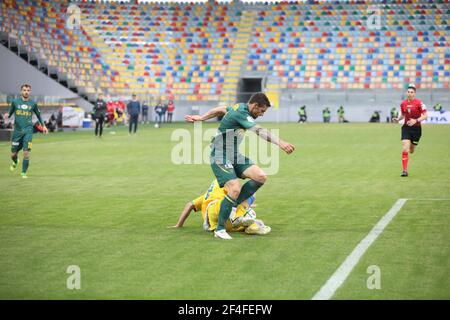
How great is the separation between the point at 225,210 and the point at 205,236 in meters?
0.45

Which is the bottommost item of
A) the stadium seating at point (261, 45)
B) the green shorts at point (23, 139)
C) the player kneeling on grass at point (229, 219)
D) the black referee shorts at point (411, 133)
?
the player kneeling on grass at point (229, 219)

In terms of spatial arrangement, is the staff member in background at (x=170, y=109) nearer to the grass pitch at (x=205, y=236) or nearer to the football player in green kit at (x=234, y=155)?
the grass pitch at (x=205, y=236)

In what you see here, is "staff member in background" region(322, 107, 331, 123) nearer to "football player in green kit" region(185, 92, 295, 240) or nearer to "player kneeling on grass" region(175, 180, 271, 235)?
"player kneeling on grass" region(175, 180, 271, 235)

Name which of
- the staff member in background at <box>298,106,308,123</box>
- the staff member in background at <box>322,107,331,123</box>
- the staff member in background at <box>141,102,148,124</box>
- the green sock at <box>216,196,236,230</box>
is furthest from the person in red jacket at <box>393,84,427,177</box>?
the staff member in background at <box>322,107,331,123</box>

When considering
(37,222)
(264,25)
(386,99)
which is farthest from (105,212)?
(264,25)

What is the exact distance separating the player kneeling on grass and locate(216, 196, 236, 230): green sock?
1.09 ft

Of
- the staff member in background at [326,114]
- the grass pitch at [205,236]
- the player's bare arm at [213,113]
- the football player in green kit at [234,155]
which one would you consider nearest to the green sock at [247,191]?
the football player in green kit at [234,155]

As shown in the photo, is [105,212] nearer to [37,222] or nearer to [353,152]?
[37,222]

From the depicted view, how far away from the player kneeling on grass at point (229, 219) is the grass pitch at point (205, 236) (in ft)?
0.76

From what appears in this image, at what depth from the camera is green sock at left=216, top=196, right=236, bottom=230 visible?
10.9 m

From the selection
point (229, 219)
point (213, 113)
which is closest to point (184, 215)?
point (229, 219)

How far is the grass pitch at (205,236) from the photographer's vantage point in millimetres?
7906

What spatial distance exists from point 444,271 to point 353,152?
18983mm
